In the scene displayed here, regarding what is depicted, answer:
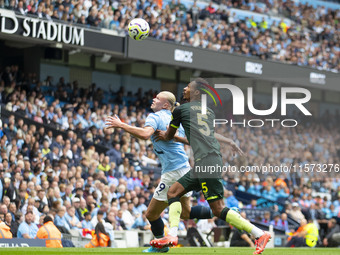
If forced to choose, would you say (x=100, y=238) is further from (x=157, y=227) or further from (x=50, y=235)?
(x=157, y=227)

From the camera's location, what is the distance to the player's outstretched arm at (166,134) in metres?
9.91

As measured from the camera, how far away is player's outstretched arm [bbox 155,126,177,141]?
991 centimetres

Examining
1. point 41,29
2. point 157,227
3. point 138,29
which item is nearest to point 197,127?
point 157,227

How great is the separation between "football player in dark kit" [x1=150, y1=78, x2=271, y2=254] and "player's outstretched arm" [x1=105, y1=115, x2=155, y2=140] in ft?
1.02

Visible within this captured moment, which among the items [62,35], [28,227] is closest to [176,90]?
[62,35]

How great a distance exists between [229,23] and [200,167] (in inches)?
831

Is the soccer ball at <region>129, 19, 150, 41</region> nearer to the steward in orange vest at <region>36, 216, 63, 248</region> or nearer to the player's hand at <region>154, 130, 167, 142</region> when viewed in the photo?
the steward in orange vest at <region>36, 216, 63, 248</region>

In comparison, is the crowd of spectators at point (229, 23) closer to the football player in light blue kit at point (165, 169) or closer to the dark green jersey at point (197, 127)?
the football player in light blue kit at point (165, 169)

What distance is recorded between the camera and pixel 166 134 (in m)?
10.0

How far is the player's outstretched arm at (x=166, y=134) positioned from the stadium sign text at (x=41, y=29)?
11.6 meters

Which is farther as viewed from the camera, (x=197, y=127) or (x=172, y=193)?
(x=172, y=193)

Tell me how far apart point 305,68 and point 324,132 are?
11.6 feet

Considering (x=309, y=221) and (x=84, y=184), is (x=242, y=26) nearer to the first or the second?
(x=309, y=221)

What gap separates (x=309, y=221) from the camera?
885 inches
